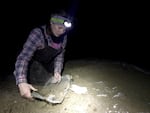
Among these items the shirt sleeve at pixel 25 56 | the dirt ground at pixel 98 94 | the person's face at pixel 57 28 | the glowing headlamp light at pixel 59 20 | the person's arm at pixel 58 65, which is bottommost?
the dirt ground at pixel 98 94

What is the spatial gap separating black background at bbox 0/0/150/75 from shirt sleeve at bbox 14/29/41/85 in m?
1.52

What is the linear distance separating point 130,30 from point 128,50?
2.78 m

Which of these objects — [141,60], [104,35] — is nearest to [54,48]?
[141,60]

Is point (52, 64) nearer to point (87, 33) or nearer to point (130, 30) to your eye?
point (87, 33)

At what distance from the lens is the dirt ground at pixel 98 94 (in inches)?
132

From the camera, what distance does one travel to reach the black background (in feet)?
21.9

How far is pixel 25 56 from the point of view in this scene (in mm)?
3393

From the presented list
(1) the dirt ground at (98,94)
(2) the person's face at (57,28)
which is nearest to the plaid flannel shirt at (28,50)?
(2) the person's face at (57,28)

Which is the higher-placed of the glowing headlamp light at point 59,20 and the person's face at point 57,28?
the glowing headlamp light at point 59,20

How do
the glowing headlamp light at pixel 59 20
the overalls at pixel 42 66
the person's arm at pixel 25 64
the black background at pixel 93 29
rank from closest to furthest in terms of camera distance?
the person's arm at pixel 25 64
the glowing headlamp light at pixel 59 20
the overalls at pixel 42 66
the black background at pixel 93 29

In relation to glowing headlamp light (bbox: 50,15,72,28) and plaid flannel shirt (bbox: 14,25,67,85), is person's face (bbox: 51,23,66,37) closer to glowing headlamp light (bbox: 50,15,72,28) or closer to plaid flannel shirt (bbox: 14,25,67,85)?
glowing headlamp light (bbox: 50,15,72,28)

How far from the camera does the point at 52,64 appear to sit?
4445mm

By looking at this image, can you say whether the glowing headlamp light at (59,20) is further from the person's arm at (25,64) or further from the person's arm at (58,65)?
the person's arm at (58,65)

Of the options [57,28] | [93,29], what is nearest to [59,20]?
[57,28]
